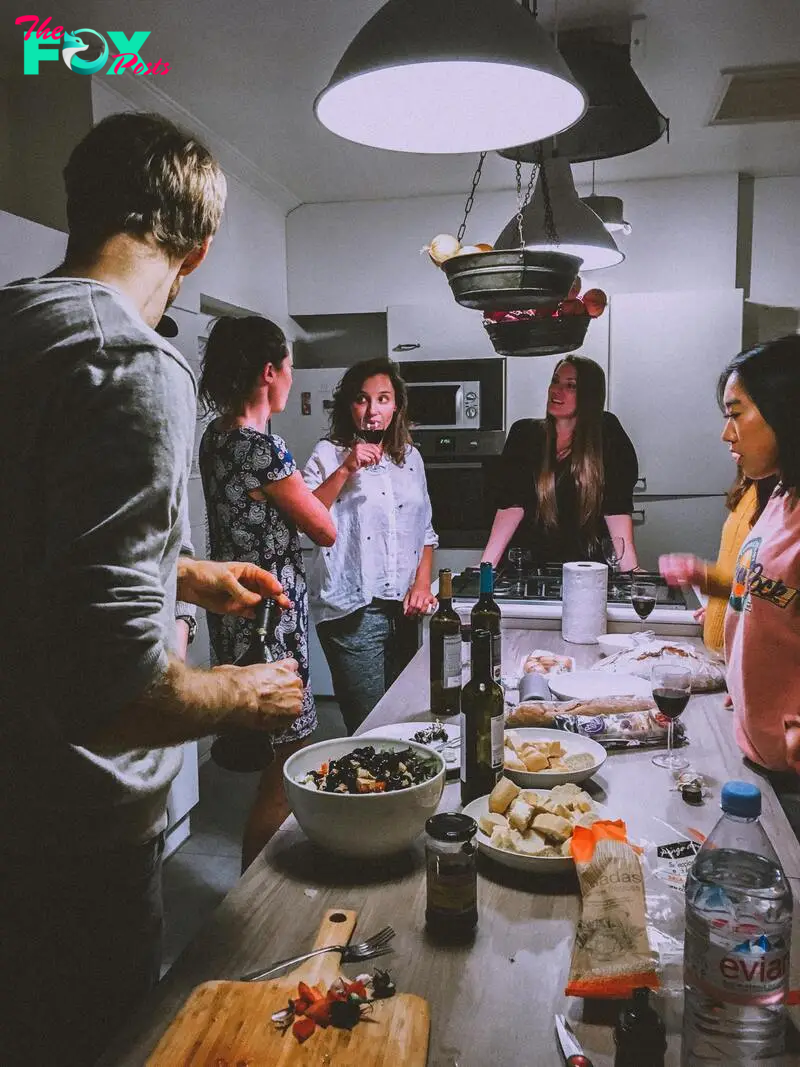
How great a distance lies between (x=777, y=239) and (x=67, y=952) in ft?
15.0

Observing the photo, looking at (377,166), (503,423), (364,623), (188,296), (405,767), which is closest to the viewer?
(405,767)

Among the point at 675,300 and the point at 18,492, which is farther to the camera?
the point at 675,300

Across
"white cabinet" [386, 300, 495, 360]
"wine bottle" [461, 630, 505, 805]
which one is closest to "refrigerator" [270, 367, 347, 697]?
"white cabinet" [386, 300, 495, 360]

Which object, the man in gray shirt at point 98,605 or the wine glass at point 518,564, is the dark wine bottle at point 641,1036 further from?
the wine glass at point 518,564

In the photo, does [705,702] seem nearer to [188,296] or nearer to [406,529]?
[406,529]

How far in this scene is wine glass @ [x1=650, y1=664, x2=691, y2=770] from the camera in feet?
4.81

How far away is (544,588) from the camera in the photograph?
8.96 ft

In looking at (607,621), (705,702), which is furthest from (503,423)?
(705,702)

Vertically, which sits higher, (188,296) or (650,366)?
(188,296)

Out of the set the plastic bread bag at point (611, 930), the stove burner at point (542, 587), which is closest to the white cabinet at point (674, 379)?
the stove burner at point (542, 587)

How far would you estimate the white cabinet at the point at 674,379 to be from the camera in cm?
412

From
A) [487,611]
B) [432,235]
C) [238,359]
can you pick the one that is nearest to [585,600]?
[487,611]

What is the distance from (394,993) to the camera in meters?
0.87

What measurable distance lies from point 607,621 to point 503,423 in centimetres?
204
